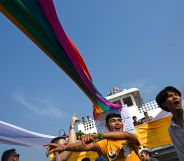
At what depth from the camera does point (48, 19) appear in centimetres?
399

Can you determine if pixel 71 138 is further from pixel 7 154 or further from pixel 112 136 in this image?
pixel 112 136

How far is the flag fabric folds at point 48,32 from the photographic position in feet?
11.5

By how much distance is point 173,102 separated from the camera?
9.37ft

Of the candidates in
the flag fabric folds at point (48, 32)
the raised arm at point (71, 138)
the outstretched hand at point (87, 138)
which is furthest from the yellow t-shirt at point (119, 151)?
the flag fabric folds at point (48, 32)

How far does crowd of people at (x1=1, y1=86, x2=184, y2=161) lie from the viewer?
2.51 meters

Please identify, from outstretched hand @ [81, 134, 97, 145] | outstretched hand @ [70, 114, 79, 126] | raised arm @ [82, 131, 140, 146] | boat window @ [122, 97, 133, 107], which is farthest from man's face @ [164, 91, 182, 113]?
A: boat window @ [122, 97, 133, 107]

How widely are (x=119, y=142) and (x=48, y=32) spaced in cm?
194

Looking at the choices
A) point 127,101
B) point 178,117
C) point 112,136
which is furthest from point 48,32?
point 127,101

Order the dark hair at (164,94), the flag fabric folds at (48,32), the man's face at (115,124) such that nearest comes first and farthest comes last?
the dark hair at (164,94) → the man's face at (115,124) → the flag fabric folds at (48,32)

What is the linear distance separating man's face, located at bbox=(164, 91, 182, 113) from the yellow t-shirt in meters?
0.62

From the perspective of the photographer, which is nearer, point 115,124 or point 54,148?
point 54,148

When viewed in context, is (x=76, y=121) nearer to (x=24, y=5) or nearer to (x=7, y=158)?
(x=7, y=158)

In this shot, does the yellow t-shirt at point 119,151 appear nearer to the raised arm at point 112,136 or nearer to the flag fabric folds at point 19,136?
the raised arm at point 112,136

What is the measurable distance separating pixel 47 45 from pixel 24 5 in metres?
1.02
